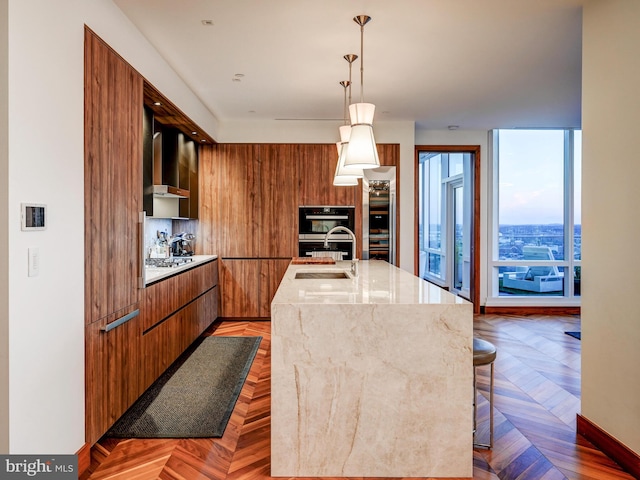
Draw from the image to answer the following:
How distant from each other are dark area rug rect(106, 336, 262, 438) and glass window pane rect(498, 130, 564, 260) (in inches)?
168

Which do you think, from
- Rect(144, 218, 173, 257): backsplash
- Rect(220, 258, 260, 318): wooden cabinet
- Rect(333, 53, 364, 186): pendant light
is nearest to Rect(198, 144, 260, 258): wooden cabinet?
Rect(220, 258, 260, 318): wooden cabinet

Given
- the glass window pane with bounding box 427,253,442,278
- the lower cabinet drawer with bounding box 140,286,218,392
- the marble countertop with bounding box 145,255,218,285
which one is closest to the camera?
the lower cabinet drawer with bounding box 140,286,218,392

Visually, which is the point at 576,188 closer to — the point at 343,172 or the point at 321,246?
the point at 321,246

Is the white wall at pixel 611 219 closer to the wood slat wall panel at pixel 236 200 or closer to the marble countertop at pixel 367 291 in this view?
the marble countertop at pixel 367 291

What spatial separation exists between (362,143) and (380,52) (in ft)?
4.29

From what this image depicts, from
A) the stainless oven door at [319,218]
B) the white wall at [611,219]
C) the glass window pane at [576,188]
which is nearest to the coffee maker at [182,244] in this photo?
the stainless oven door at [319,218]

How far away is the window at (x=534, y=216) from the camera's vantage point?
6445 millimetres

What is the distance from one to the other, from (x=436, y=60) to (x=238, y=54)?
1.59 meters

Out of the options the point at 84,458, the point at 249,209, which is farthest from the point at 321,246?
the point at 84,458

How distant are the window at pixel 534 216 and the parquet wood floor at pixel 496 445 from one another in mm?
2781

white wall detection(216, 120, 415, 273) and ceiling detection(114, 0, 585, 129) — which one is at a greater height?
ceiling detection(114, 0, 585, 129)

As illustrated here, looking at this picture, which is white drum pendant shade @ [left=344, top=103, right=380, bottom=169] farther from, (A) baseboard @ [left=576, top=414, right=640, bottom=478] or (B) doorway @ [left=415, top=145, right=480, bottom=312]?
(B) doorway @ [left=415, top=145, right=480, bottom=312]

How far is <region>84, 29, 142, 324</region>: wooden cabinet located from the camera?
7.79 feet

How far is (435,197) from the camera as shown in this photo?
930 centimetres
